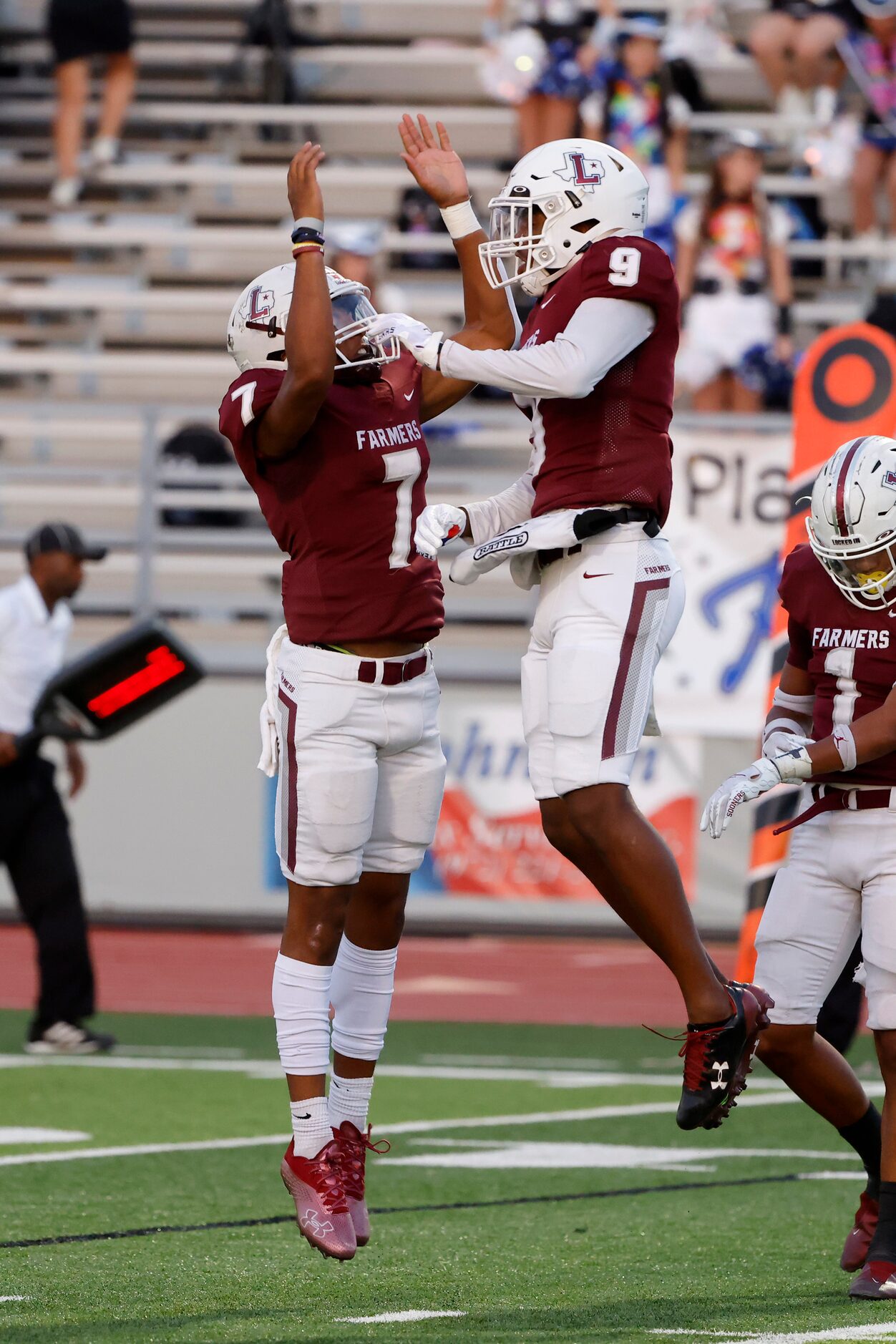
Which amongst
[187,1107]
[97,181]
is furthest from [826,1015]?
[97,181]

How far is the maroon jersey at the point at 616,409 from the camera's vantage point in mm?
4820

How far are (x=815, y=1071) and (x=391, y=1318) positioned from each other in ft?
3.69

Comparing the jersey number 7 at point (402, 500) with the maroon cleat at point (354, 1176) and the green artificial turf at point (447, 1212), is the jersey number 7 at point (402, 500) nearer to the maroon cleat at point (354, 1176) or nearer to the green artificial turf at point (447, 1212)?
the maroon cleat at point (354, 1176)

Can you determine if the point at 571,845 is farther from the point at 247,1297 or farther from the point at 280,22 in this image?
the point at 280,22

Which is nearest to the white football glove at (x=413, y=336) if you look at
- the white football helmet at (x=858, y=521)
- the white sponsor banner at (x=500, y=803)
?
the white football helmet at (x=858, y=521)

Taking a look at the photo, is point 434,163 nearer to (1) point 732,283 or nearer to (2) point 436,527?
(2) point 436,527

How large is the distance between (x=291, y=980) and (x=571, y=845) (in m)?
0.65

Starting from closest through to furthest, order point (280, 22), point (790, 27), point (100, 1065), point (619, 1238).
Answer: point (619, 1238)
point (100, 1065)
point (790, 27)
point (280, 22)

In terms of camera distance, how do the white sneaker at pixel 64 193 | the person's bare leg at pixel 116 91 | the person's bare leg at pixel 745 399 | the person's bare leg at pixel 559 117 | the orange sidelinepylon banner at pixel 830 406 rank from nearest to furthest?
the orange sidelinepylon banner at pixel 830 406 < the person's bare leg at pixel 745 399 < the person's bare leg at pixel 559 117 < the person's bare leg at pixel 116 91 < the white sneaker at pixel 64 193

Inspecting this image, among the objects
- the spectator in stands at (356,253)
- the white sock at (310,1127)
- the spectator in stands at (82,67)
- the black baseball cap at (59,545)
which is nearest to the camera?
the white sock at (310,1127)

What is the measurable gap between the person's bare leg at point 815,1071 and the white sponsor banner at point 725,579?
749 centimetres

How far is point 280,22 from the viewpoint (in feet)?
56.2

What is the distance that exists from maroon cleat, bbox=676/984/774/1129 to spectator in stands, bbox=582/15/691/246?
36.3 ft

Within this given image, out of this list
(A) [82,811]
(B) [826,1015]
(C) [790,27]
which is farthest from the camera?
(C) [790,27]
